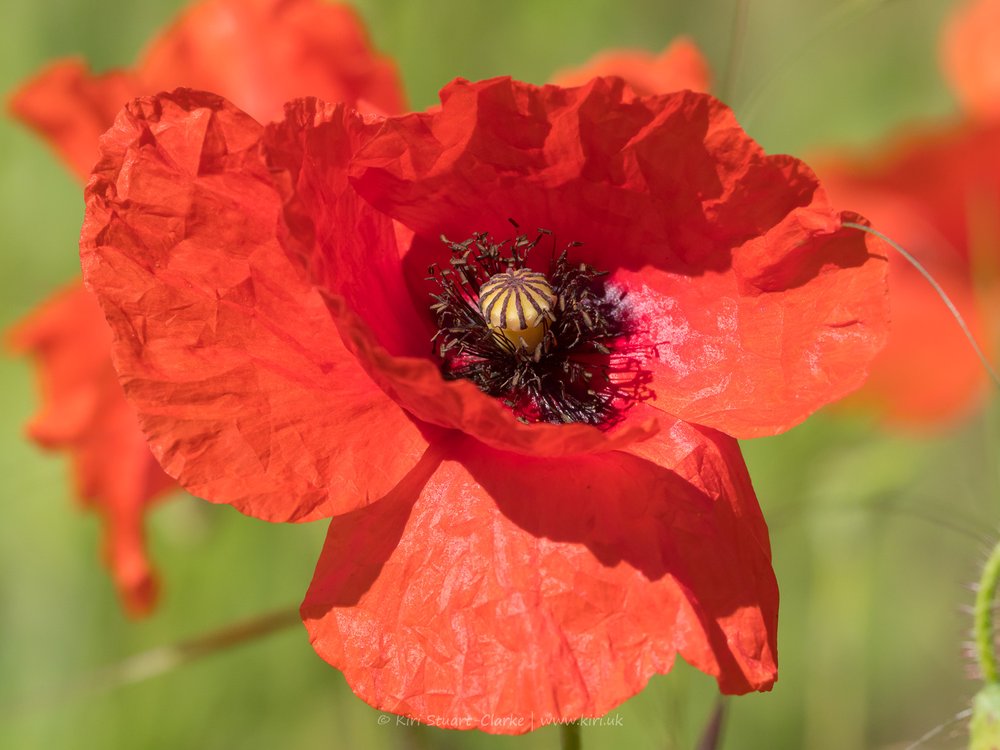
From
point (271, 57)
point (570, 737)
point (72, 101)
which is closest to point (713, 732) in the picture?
point (570, 737)

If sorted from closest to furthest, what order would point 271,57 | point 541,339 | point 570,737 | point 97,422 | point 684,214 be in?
point 570,737 → point 684,214 → point 541,339 → point 271,57 → point 97,422

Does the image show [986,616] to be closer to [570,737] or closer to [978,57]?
[570,737]

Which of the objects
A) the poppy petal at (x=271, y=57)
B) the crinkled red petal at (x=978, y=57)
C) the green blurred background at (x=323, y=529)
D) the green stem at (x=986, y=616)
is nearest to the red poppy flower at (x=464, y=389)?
the green stem at (x=986, y=616)

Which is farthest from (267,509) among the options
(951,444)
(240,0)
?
(951,444)

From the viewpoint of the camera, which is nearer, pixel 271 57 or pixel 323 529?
pixel 271 57

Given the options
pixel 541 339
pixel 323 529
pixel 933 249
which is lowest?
pixel 323 529

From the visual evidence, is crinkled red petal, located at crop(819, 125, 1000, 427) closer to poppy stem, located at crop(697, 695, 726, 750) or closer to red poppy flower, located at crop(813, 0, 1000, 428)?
red poppy flower, located at crop(813, 0, 1000, 428)
